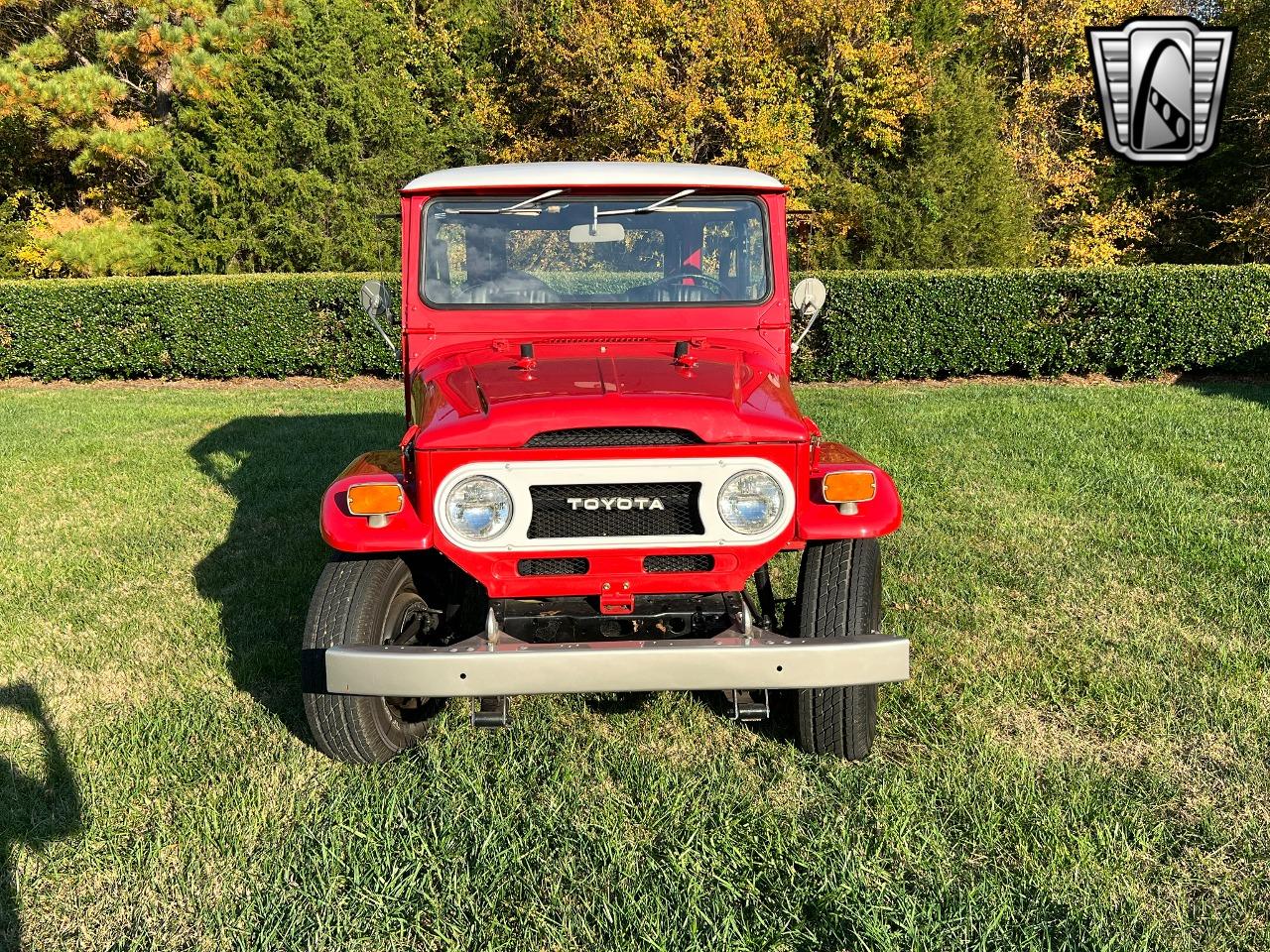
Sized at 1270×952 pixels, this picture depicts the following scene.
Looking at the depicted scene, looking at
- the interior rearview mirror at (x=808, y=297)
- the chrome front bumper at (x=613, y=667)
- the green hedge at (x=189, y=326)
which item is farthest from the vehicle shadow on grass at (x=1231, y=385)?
the green hedge at (x=189, y=326)

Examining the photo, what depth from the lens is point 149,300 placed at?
1202 cm

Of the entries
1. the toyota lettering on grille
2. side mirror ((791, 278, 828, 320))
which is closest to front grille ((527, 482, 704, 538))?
the toyota lettering on grille

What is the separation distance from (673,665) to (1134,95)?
37.7 feet

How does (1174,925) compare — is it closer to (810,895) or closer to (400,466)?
(810,895)

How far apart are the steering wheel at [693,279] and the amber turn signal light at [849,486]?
46.9 inches

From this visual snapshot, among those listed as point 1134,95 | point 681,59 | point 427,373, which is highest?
point 681,59

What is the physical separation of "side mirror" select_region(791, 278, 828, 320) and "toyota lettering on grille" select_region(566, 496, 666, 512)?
4.73 ft

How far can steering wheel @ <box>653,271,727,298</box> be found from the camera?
151 inches

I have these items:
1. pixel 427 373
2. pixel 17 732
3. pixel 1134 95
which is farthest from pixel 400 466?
pixel 1134 95

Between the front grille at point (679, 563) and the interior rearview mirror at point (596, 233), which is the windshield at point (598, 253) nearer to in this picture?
the interior rearview mirror at point (596, 233)

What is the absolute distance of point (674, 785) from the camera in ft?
9.95

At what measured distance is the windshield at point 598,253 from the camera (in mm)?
3787

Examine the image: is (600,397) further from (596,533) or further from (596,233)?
(596,233)

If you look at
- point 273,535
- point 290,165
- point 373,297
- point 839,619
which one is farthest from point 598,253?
point 290,165
